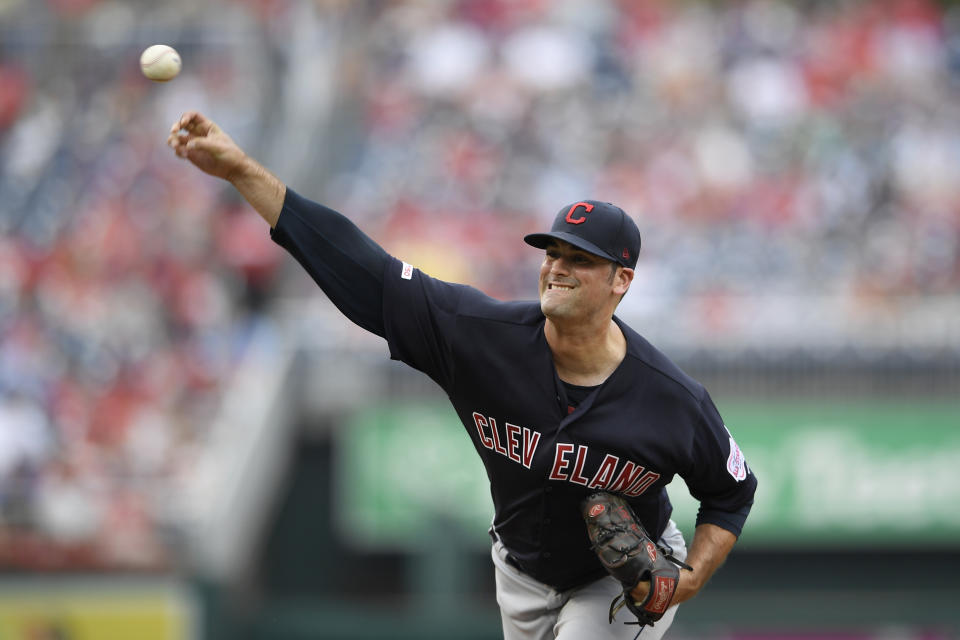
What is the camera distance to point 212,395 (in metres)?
11.1

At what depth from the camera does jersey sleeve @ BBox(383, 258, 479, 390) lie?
3.89 meters

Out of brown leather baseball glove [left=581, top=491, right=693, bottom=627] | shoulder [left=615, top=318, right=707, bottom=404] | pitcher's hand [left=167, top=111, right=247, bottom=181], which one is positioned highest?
pitcher's hand [left=167, top=111, right=247, bottom=181]

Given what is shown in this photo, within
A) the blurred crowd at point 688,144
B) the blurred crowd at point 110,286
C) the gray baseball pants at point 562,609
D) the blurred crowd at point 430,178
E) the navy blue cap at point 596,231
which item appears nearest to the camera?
the navy blue cap at point 596,231

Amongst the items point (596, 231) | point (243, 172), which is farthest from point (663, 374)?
point (243, 172)

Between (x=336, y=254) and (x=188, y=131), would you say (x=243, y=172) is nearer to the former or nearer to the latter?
(x=188, y=131)

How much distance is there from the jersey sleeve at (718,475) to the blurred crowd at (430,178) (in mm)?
6452

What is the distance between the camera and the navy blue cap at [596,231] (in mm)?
3793

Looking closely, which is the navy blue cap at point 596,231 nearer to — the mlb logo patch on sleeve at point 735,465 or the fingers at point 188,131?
the mlb logo patch on sleeve at point 735,465

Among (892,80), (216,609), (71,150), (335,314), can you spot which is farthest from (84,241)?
(892,80)

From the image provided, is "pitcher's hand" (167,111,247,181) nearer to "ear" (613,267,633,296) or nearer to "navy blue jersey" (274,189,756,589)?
"navy blue jersey" (274,189,756,589)

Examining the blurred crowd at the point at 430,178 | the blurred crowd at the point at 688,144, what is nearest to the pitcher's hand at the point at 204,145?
the blurred crowd at the point at 430,178

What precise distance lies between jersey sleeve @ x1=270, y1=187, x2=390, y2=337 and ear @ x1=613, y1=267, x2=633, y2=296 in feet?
2.25

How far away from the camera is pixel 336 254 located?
386 centimetres

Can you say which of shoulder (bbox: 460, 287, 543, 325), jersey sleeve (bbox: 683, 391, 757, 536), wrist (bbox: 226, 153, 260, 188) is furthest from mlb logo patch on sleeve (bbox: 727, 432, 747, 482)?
wrist (bbox: 226, 153, 260, 188)
